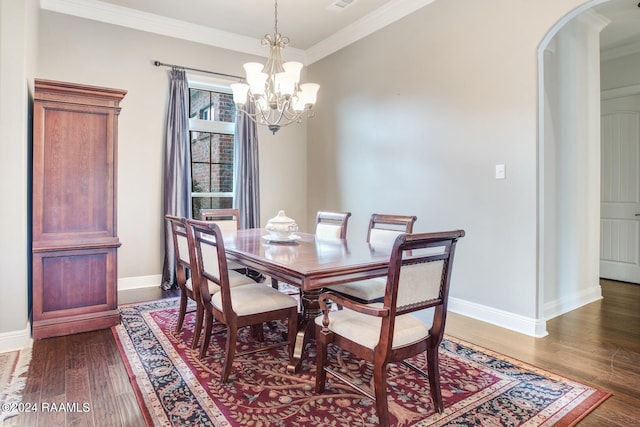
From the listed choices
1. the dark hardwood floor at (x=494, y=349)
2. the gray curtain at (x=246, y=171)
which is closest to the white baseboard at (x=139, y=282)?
the gray curtain at (x=246, y=171)

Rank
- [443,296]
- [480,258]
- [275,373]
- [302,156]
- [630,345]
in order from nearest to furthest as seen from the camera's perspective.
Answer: [443,296], [275,373], [630,345], [480,258], [302,156]

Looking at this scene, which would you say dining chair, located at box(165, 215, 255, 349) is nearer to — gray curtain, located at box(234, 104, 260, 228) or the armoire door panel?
the armoire door panel

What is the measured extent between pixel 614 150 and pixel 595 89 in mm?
1371

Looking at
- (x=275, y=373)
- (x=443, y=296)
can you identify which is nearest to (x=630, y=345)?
(x=443, y=296)

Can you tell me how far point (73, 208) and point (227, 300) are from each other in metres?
1.72

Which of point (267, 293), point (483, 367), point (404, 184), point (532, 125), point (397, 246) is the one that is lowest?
point (483, 367)

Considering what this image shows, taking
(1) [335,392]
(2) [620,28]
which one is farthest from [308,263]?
(2) [620,28]

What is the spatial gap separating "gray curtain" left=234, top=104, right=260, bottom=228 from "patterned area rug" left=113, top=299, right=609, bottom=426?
239 cm

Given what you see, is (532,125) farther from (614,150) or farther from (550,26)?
(614,150)

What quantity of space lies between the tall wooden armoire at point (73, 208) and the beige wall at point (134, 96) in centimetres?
125

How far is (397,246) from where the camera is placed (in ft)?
4.99

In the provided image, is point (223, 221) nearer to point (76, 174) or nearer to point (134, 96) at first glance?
point (76, 174)

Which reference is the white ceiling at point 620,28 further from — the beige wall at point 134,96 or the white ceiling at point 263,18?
the beige wall at point 134,96

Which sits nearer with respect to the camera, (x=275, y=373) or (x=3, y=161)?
(x=275, y=373)
